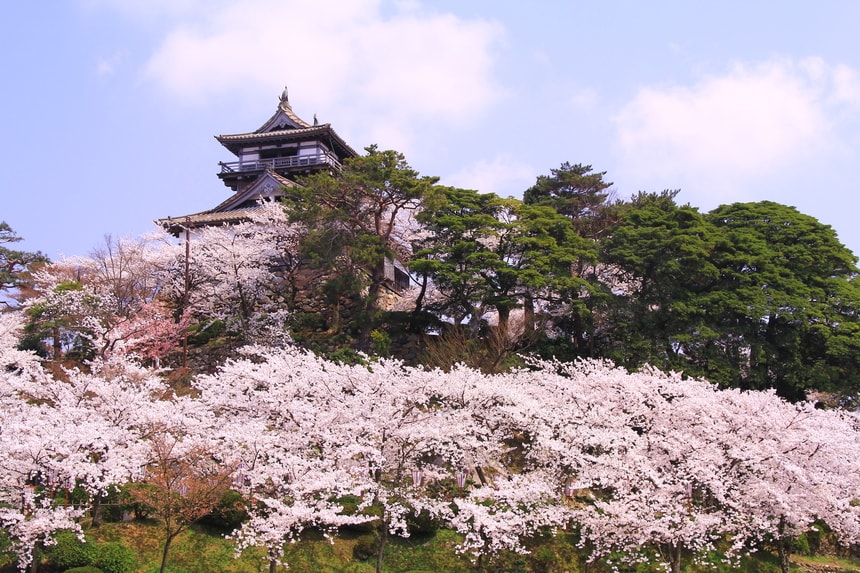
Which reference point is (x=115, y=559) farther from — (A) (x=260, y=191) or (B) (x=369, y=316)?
(A) (x=260, y=191)

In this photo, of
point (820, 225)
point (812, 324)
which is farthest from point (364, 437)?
point (820, 225)

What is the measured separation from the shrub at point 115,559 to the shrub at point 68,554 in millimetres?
181

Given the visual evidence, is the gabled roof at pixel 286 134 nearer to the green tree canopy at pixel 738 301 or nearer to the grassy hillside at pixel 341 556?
the green tree canopy at pixel 738 301

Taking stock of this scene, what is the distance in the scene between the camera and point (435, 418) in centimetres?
1586

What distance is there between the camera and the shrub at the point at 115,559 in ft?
43.1

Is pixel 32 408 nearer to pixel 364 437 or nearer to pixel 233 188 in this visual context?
pixel 364 437

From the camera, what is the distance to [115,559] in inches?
520

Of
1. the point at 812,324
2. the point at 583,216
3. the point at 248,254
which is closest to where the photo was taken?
the point at 812,324

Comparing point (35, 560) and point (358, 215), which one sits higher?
point (358, 215)

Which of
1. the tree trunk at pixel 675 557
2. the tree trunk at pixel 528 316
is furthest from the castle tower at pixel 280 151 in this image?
the tree trunk at pixel 675 557

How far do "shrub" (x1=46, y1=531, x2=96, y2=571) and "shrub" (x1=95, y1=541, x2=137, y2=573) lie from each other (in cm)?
18

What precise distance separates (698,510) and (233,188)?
3030 cm

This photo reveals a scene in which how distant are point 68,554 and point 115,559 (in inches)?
34.8

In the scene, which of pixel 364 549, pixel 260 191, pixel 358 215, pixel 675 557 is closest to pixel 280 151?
pixel 260 191
